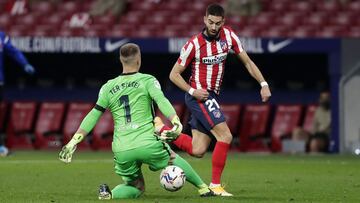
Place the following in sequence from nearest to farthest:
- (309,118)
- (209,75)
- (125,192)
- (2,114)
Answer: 1. (125,192)
2. (209,75)
3. (309,118)
4. (2,114)

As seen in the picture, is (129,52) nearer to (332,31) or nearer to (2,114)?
(332,31)

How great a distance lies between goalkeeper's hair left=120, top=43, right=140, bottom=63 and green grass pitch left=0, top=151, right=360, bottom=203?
136cm

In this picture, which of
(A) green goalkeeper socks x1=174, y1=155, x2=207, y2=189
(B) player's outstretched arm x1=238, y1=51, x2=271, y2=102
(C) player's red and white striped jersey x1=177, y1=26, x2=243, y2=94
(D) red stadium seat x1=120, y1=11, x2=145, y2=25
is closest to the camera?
(A) green goalkeeper socks x1=174, y1=155, x2=207, y2=189

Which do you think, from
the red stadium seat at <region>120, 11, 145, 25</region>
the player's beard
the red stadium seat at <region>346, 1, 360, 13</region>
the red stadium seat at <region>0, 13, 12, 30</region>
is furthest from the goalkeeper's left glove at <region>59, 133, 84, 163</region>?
the red stadium seat at <region>0, 13, 12, 30</region>

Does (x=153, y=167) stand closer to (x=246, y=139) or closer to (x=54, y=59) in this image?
(x=246, y=139)

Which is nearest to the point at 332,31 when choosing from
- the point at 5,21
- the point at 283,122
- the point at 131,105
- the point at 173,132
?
the point at 283,122

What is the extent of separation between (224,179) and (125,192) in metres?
3.57

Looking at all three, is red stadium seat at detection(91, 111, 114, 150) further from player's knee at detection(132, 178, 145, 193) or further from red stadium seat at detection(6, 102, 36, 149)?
player's knee at detection(132, 178, 145, 193)

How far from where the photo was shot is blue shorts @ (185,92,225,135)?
41.2ft

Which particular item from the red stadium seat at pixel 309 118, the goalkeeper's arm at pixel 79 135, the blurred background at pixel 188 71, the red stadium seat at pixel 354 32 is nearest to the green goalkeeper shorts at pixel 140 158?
the goalkeeper's arm at pixel 79 135

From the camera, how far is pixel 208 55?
1271cm

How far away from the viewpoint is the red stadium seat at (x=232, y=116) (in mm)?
24078

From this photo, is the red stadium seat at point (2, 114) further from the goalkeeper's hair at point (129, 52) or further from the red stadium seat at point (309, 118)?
the goalkeeper's hair at point (129, 52)

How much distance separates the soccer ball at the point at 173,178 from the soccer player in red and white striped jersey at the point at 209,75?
37.1 inches
